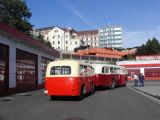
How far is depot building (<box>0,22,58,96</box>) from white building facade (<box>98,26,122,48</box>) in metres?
124

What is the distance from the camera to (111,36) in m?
165

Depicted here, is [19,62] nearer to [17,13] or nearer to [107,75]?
[107,75]

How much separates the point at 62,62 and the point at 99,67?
11437 mm

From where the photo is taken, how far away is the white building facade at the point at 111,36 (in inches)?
6289

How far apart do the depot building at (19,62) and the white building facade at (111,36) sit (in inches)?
4885

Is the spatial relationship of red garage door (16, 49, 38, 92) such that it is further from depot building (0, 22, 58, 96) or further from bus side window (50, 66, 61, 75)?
bus side window (50, 66, 61, 75)

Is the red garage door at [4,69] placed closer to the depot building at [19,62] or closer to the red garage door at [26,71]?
the depot building at [19,62]

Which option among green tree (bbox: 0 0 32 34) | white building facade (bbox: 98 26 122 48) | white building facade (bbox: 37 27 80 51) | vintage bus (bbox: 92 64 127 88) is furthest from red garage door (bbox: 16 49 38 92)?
white building facade (bbox: 37 27 80 51)

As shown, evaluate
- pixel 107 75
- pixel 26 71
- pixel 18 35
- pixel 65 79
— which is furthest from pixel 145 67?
pixel 65 79

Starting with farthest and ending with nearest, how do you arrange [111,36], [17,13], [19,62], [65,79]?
[111,36] → [17,13] → [19,62] → [65,79]

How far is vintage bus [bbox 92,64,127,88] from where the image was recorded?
31.4 m

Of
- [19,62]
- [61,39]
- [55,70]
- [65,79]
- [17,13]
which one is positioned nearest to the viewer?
[65,79]

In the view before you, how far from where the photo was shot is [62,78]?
20.0 m

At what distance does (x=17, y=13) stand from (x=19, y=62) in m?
45.3
